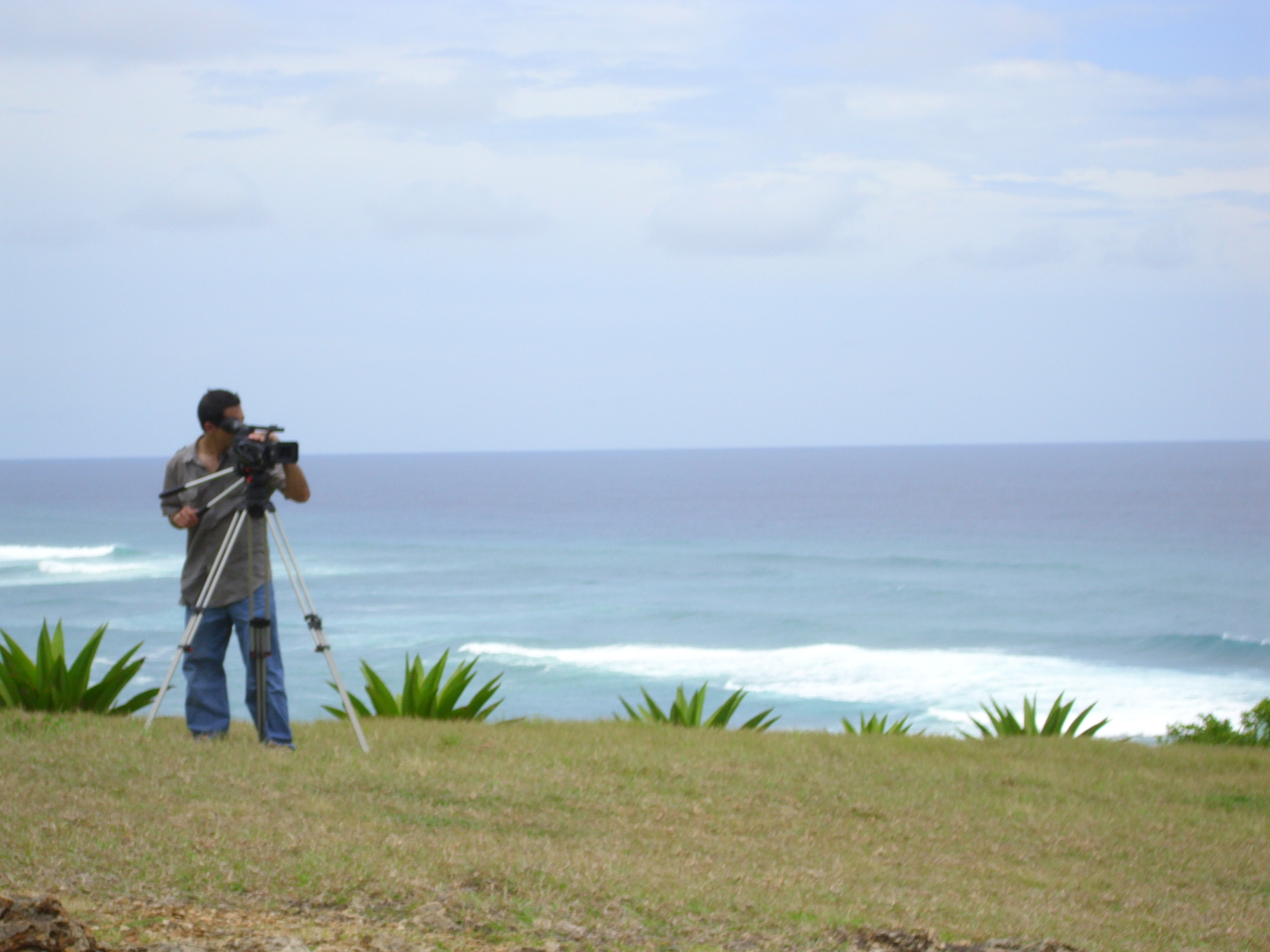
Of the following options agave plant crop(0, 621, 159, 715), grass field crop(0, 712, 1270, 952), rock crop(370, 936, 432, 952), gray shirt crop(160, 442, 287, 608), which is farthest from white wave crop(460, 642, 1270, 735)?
rock crop(370, 936, 432, 952)

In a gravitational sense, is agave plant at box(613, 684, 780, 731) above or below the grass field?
above

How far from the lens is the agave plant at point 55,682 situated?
24.7 ft

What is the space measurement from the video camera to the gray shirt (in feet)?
0.40

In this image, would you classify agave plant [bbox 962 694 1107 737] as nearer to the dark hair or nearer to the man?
the man

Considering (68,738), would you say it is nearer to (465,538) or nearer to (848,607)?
(848,607)

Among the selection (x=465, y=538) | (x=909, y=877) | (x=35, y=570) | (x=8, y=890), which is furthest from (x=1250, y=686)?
(x=465, y=538)

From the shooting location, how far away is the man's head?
20.5 feet

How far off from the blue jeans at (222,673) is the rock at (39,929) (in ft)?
10.1

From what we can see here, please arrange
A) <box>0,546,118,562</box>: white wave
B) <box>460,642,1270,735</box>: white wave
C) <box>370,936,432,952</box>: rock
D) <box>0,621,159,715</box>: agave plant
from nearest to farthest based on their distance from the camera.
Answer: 1. <box>370,936,432,952</box>: rock
2. <box>0,621,159,715</box>: agave plant
3. <box>460,642,1270,735</box>: white wave
4. <box>0,546,118,562</box>: white wave

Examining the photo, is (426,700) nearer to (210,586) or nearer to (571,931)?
(210,586)

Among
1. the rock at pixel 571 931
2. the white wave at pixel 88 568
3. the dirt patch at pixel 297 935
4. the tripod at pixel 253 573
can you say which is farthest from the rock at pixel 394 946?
the white wave at pixel 88 568

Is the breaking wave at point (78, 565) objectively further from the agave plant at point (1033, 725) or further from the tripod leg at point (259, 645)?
the tripod leg at point (259, 645)

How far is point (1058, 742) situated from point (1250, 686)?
27.4m

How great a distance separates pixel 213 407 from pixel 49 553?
5665 cm
